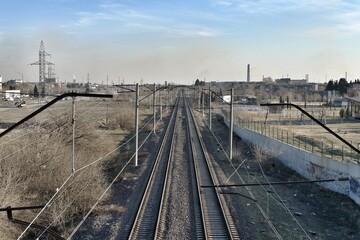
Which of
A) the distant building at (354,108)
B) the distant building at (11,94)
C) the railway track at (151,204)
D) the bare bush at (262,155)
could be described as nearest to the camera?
the distant building at (11,94)

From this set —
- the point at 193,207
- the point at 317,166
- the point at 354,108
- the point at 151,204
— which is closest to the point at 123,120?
the point at 354,108

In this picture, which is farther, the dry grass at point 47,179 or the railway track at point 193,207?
the dry grass at point 47,179

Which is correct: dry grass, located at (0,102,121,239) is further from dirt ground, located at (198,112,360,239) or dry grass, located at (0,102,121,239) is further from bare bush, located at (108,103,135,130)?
bare bush, located at (108,103,135,130)

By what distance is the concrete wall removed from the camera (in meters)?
20.2

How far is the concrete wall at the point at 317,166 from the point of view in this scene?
66.1 ft

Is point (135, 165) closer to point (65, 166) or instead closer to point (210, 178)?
point (210, 178)

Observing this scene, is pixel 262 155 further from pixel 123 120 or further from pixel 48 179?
pixel 123 120

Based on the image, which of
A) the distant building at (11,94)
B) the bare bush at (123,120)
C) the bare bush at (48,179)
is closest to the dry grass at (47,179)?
the bare bush at (48,179)

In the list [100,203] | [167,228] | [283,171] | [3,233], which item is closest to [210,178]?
[283,171]

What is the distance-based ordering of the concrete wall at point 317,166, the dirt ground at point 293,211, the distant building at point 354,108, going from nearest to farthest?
1. the dirt ground at point 293,211
2. the concrete wall at point 317,166
3. the distant building at point 354,108

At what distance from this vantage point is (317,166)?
2405 cm

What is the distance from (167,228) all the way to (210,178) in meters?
9.33

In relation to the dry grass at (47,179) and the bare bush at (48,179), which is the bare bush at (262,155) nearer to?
the dry grass at (47,179)

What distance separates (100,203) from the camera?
20.0 m
